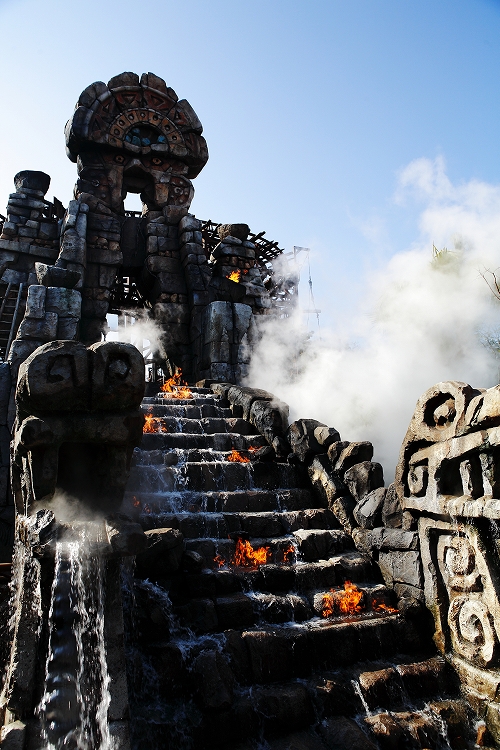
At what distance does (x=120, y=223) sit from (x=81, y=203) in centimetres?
83

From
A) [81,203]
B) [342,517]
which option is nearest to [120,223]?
[81,203]

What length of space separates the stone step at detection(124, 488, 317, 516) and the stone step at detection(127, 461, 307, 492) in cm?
15

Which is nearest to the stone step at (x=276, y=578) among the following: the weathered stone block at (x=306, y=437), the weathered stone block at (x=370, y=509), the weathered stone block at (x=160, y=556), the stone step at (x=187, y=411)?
the weathered stone block at (x=160, y=556)

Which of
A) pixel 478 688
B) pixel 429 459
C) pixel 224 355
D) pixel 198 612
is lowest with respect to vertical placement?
pixel 478 688

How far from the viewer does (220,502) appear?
16.6 ft

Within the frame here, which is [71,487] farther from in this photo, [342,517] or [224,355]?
[224,355]

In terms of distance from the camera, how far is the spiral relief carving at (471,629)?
3441 millimetres

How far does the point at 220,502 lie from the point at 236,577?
41.0 inches

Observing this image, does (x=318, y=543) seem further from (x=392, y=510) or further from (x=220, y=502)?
(x=220, y=502)

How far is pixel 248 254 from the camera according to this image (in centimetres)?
1059

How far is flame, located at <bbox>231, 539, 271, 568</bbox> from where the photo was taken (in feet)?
14.5

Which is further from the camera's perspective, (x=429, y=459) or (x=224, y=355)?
(x=224, y=355)

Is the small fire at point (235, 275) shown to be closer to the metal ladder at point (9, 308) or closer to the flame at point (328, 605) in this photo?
the metal ladder at point (9, 308)

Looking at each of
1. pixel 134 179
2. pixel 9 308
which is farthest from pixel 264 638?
pixel 134 179
